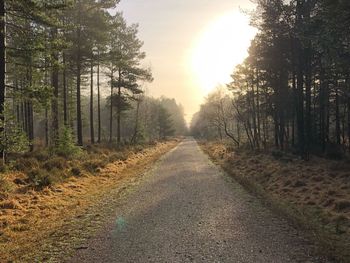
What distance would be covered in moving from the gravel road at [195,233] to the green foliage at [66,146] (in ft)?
26.8

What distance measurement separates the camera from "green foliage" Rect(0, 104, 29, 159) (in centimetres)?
1249

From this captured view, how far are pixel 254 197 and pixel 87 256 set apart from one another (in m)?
7.65

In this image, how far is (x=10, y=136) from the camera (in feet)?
41.5

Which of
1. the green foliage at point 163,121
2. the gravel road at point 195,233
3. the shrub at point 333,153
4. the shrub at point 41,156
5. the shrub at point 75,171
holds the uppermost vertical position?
the green foliage at point 163,121

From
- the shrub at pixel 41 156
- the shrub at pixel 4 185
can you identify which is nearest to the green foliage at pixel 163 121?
the shrub at pixel 41 156

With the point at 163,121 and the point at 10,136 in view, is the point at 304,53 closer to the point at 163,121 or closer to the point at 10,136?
the point at 10,136

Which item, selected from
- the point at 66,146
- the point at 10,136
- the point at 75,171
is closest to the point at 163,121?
the point at 66,146

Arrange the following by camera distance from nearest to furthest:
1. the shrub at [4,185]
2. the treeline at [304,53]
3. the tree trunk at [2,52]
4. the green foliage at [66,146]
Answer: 1. the shrub at [4,185]
2. the tree trunk at [2,52]
3. the treeline at [304,53]
4. the green foliage at [66,146]

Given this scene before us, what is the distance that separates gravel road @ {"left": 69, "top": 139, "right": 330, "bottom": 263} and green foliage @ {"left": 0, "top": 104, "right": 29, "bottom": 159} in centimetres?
391

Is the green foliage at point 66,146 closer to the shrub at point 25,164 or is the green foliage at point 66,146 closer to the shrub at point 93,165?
the shrub at point 93,165

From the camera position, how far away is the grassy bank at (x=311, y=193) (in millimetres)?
8766

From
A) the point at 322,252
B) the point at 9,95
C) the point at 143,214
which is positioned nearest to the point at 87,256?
the point at 143,214

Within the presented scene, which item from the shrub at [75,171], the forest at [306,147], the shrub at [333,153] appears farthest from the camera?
the shrub at [333,153]

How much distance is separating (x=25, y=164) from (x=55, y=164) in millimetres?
1437
